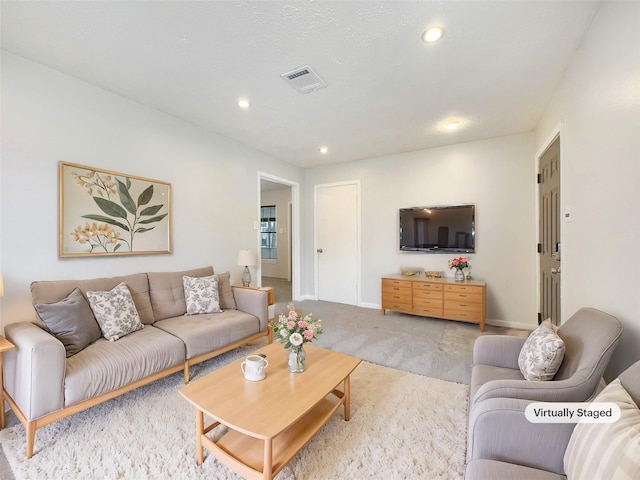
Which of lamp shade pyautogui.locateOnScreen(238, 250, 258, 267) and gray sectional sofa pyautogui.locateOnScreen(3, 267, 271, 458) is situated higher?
lamp shade pyautogui.locateOnScreen(238, 250, 258, 267)

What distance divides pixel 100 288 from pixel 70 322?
1.49ft

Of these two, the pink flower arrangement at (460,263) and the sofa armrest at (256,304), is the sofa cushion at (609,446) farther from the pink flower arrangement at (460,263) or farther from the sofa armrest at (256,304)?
the pink flower arrangement at (460,263)

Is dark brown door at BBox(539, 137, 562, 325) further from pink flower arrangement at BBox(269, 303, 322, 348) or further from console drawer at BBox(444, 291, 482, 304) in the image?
pink flower arrangement at BBox(269, 303, 322, 348)

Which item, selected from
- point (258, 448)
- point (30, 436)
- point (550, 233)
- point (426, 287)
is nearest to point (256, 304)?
point (258, 448)

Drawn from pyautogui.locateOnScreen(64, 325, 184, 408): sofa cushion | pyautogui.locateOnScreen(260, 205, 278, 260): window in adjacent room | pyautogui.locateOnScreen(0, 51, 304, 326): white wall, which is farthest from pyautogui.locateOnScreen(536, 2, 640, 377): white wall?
pyautogui.locateOnScreen(260, 205, 278, 260): window in adjacent room

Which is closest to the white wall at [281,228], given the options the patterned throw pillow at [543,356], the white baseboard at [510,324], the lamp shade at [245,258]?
the lamp shade at [245,258]

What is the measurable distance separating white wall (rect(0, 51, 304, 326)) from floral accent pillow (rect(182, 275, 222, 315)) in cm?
41

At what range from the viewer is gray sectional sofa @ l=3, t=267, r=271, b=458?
1.55 m

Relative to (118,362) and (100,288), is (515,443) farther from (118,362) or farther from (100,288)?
(100,288)

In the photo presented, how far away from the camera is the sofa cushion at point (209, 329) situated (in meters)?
2.27

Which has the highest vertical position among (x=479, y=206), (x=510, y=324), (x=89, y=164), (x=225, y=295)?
(x=89, y=164)

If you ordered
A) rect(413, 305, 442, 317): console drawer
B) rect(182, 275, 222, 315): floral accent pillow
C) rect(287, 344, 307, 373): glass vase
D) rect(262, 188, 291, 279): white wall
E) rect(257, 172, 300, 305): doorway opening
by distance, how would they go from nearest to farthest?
rect(287, 344, 307, 373): glass vase < rect(182, 275, 222, 315): floral accent pillow < rect(413, 305, 442, 317): console drawer < rect(257, 172, 300, 305): doorway opening < rect(262, 188, 291, 279): white wall

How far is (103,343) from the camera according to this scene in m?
2.02

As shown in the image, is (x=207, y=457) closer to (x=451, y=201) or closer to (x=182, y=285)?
(x=182, y=285)
